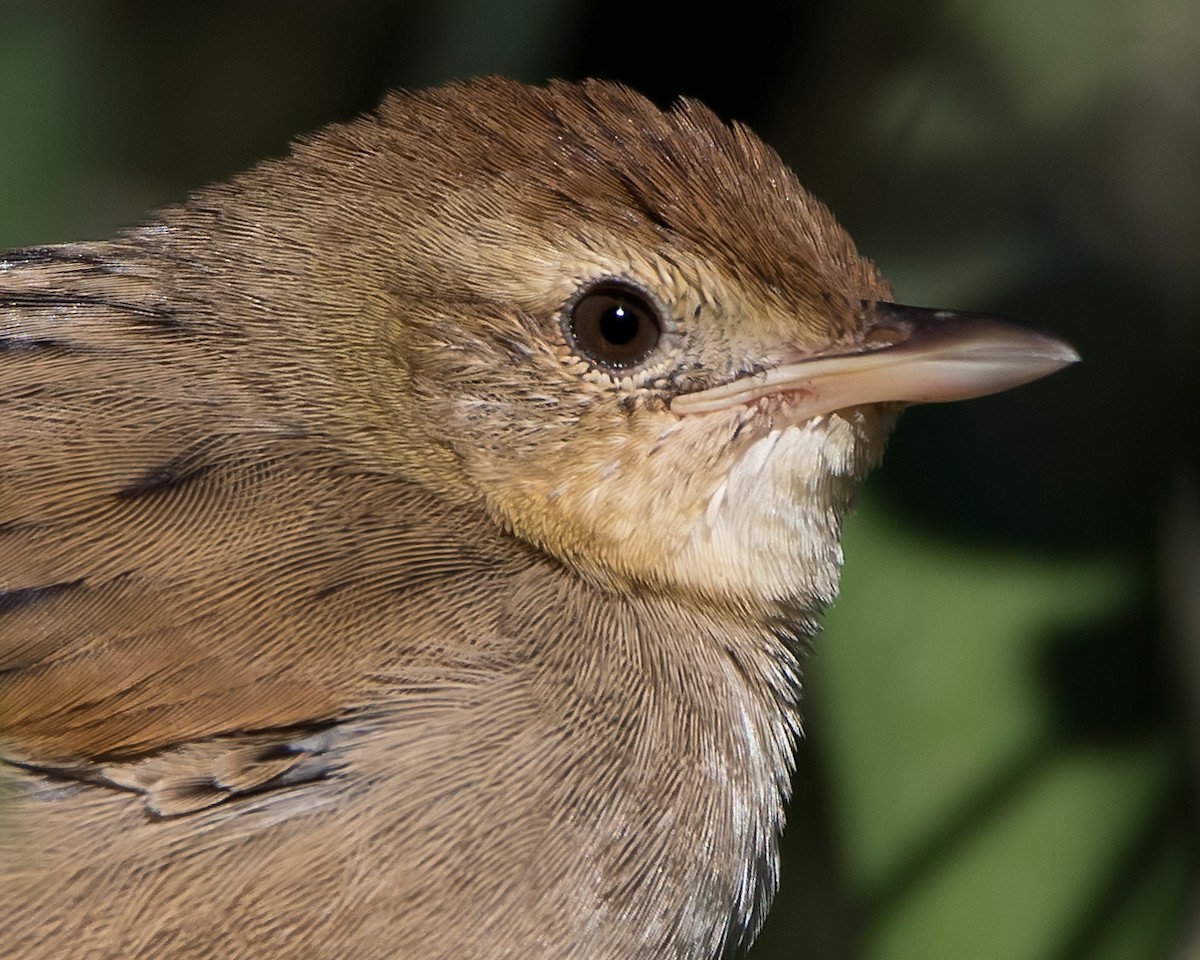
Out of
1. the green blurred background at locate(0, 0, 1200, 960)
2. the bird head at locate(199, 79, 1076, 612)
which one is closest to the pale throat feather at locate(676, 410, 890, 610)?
the bird head at locate(199, 79, 1076, 612)

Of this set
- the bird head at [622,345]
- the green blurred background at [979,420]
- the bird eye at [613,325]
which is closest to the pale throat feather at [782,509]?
the bird head at [622,345]

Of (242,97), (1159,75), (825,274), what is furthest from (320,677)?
(242,97)

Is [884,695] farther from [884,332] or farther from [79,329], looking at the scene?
[79,329]

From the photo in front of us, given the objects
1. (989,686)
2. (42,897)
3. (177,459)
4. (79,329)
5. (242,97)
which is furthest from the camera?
(242,97)

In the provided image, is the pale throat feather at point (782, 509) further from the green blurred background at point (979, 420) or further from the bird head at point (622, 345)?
the green blurred background at point (979, 420)

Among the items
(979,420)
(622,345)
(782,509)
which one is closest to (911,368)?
(782,509)

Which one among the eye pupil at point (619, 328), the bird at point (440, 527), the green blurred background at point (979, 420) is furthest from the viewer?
the green blurred background at point (979, 420)
